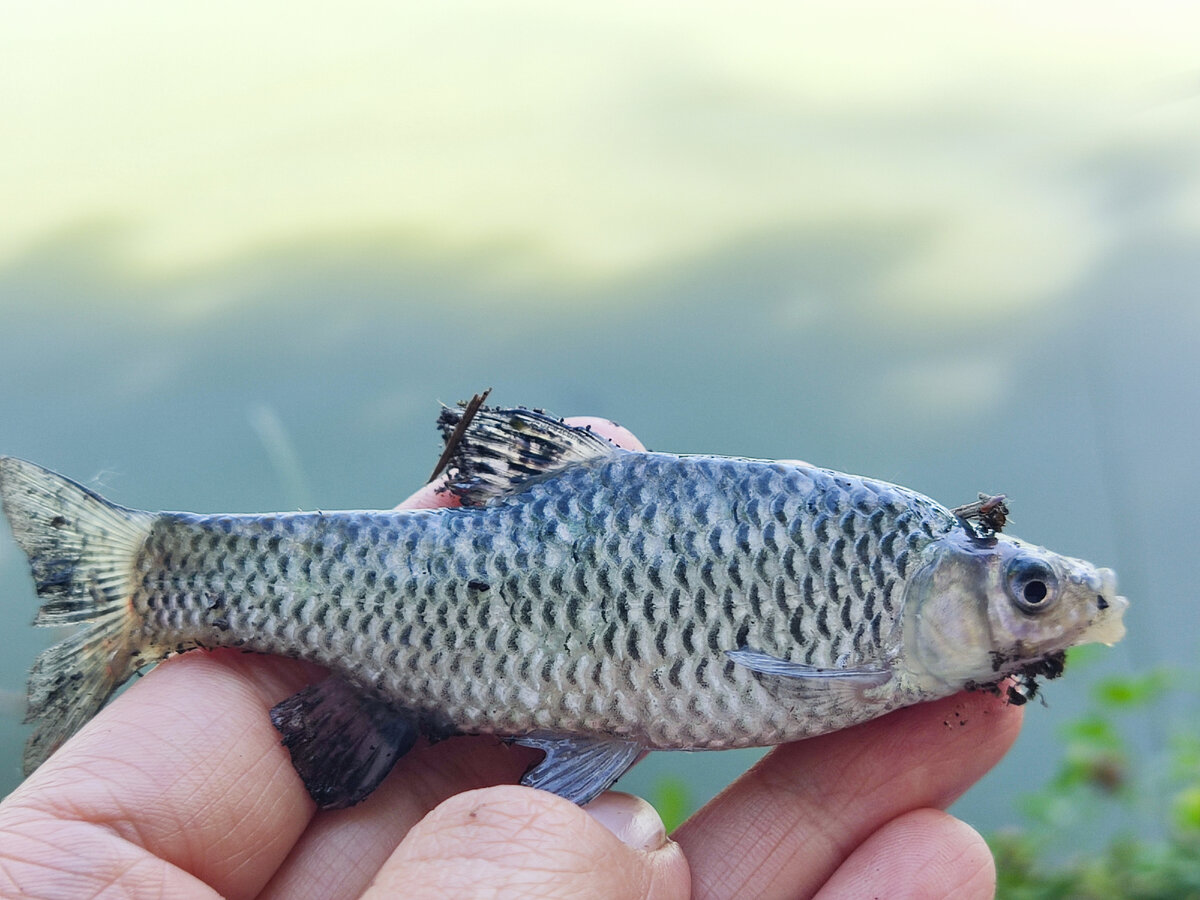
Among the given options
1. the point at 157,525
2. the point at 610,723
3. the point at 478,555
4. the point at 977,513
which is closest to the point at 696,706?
the point at 610,723

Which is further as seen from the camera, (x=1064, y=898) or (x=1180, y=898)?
(x=1064, y=898)

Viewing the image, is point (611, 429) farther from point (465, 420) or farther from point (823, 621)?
point (823, 621)

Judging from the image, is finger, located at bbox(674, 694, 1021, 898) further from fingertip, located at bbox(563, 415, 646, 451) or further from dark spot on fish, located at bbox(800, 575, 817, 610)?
fingertip, located at bbox(563, 415, 646, 451)

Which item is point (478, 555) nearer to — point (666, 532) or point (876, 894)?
point (666, 532)

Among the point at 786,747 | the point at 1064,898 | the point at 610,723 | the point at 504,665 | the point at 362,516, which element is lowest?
the point at 1064,898

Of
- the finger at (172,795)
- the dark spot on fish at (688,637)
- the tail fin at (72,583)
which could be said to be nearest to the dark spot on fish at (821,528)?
the dark spot on fish at (688,637)

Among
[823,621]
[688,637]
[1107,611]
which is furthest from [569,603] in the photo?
[1107,611]

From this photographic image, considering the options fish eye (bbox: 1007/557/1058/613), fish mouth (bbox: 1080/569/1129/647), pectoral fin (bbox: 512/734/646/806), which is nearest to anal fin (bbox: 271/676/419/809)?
pectoral fin (bbox: 512/734/646/806)

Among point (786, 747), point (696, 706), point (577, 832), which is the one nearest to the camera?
point (577, 832)
